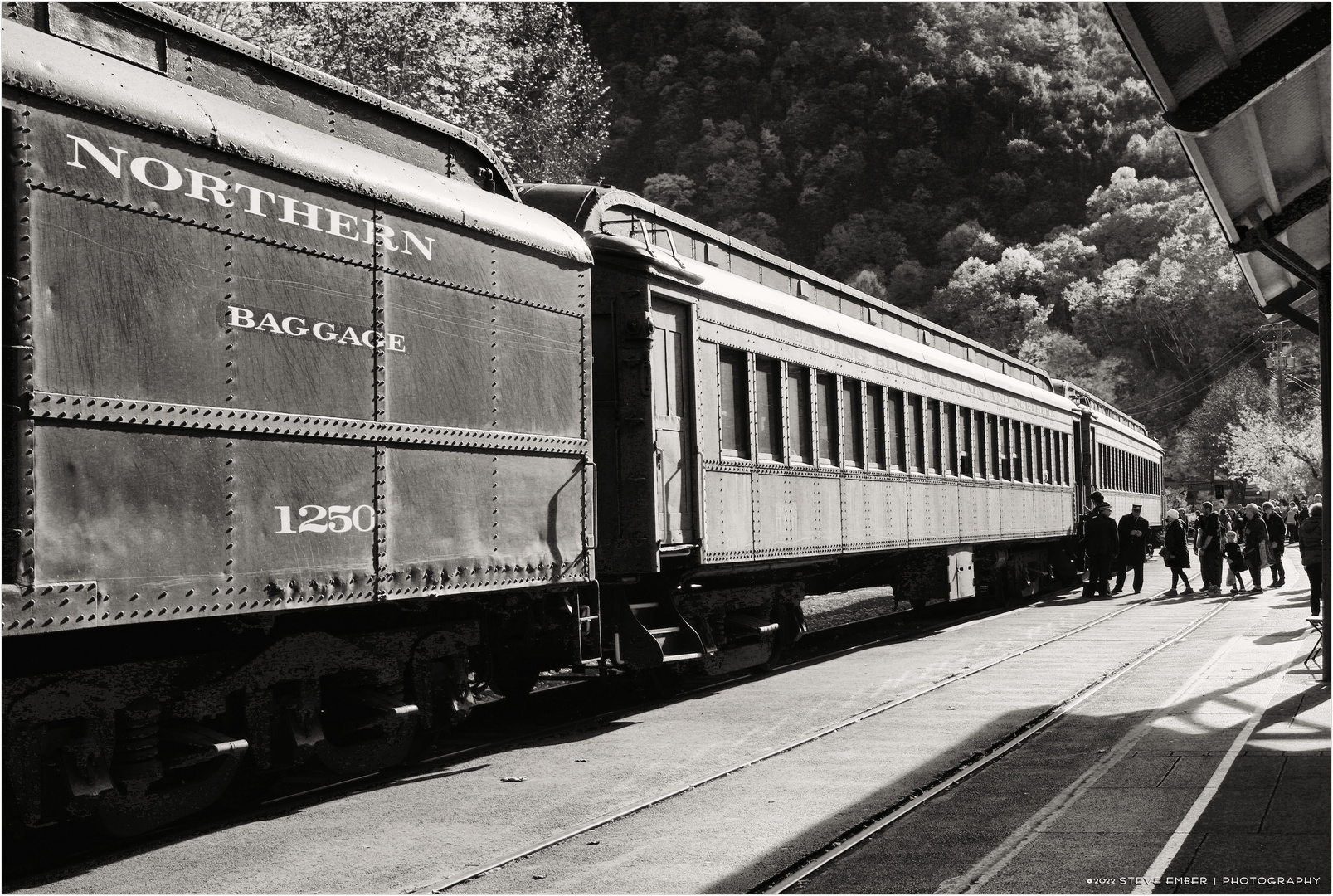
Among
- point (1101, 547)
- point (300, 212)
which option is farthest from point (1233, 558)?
point (300, 212)

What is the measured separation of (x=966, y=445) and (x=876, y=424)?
12.2 ft

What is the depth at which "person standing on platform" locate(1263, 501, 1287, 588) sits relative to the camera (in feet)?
78.0

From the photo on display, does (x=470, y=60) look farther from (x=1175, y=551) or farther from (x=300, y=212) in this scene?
(x=300, y=212)

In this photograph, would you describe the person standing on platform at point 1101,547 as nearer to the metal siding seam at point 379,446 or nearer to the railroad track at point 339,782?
the railroad track at point 339,782

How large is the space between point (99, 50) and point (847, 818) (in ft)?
15.9

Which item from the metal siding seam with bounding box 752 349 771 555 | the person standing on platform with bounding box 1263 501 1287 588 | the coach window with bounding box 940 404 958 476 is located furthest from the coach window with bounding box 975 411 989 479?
the person standing on platform with bounding box 1263 501 1287 588

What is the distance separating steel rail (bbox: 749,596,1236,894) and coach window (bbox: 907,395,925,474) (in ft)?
14.2

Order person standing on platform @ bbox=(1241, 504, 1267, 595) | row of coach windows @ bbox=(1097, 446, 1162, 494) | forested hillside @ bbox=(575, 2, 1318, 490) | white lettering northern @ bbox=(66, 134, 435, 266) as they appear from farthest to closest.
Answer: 1. forested hillside @ bbox=(575, 2, 1318, 490)
2. row of coach windows @ bbox=(1097, 446, 1162, 494)
3. person standing on platform @ bbox=(1241, 504, 1267, 595)
4. white lettering northern @ bbox=(66, 134, 435, 266)

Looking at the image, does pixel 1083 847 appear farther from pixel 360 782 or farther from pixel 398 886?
pixel 360 782

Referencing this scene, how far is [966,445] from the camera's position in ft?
57.2

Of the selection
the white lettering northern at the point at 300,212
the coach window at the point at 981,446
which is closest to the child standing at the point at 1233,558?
the coach window at the point at 981,446

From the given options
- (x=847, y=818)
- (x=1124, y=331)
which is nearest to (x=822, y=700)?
(x=847, y=818)

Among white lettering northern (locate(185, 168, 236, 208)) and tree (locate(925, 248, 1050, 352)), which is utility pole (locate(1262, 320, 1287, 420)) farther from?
white lettering northern (locate(185, 168, 236, 208))

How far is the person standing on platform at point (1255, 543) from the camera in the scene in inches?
880
